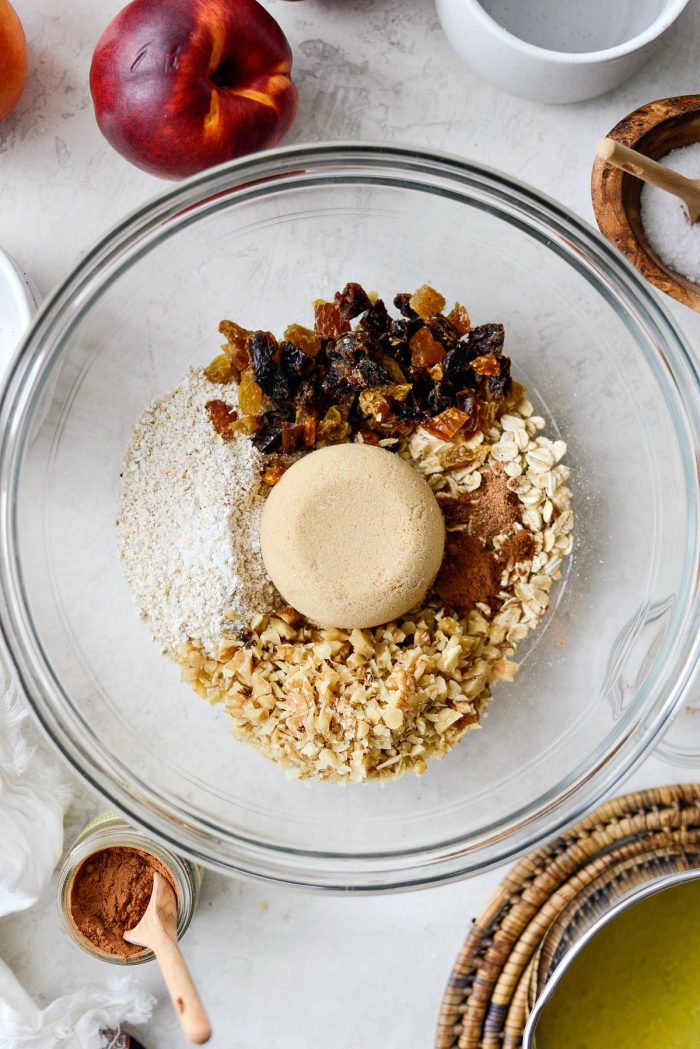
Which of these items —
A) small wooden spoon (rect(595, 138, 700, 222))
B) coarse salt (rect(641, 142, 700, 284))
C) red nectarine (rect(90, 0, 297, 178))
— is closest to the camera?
small wooden spoon (rect(595, 138, 700, 222))

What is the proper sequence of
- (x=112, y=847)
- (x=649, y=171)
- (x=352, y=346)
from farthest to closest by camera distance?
(x=112, y=847) < (x=352, y=346) < (x=649, y=171)

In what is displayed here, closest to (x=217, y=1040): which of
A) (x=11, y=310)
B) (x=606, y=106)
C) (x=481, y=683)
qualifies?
(x=481, y=683)

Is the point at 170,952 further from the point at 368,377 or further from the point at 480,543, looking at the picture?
the point at 368,377

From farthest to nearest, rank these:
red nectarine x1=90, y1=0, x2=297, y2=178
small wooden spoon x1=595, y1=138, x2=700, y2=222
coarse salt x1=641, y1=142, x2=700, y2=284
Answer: coarse salt x1=641, y1=142, x2=700, y2=284
red nectarine x1=90, y1=0, x2=297, y2=178
small wooden spoon x1=595, y1=138, x2=700, y2=222

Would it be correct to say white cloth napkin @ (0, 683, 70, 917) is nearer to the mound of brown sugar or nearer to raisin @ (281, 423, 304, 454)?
the mound of brown sugar

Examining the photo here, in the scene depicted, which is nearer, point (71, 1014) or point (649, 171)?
point (649, 171)

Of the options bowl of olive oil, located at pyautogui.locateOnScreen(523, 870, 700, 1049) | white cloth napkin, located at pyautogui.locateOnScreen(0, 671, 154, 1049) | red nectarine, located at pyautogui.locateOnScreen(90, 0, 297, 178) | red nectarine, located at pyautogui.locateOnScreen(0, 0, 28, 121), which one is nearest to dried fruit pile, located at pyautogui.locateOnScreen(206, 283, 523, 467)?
red nectarine, located at pyautogui.locateOnScreen(90, 0, 297, 178)

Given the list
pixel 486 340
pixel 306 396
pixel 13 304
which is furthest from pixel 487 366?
pixel 13 304

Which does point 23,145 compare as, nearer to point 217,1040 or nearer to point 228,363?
point 228,363
